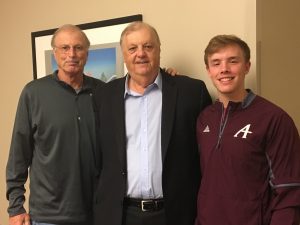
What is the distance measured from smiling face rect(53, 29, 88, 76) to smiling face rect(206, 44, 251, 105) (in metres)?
0.80

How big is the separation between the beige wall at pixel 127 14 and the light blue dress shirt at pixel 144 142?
33 centimetres

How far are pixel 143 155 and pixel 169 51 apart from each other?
669 millimetres

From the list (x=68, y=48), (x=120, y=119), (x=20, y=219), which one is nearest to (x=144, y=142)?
(x=120, y=119)

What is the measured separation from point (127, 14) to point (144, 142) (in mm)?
894

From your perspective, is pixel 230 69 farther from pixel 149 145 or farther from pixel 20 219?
pixel 20 219

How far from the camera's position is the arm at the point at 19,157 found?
2021 millimetres

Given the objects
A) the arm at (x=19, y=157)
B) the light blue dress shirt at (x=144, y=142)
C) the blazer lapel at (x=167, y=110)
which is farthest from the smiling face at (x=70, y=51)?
the blazer lapel at (x=167, y=110)

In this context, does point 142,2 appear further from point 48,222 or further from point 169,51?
point 48,222

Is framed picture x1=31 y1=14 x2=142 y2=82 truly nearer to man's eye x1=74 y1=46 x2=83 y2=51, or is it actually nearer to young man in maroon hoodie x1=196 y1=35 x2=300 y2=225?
man's eye x1=74 y1=46 x2=83 y2=51

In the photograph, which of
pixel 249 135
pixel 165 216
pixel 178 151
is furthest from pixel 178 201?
pixel 249 135

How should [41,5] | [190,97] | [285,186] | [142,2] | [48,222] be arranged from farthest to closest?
[41,5] → [142,2] → [48,222] → [190,97] → [285,186]

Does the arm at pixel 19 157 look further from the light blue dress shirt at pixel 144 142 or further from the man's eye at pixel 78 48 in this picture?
the light blue dress shirt at pixel 144 142

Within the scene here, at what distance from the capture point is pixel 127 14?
2.22 m

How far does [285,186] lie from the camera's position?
137 cm
